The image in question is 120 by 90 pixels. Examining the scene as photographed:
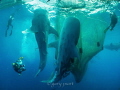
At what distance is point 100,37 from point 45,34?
6.43ft

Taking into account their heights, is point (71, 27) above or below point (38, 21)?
above

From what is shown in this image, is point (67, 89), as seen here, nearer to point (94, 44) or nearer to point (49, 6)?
point (49, 6)

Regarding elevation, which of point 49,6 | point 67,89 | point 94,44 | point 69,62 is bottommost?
point 67,89

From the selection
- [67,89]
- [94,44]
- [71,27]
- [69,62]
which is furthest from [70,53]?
[67,89]

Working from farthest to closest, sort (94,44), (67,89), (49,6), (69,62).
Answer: (67,89), (49,6), (94,44), (69,62)

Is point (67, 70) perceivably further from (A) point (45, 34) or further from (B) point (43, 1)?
(B) point (43, 1)

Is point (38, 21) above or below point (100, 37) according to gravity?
above

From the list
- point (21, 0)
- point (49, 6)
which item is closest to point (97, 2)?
point (49, 6)

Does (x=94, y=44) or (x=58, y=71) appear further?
(x=94, y=44)

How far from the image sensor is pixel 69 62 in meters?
2.92

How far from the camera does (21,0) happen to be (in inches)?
614

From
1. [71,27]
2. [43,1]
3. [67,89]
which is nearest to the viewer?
[71,27]

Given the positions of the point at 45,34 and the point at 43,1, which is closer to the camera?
the point at 45,34

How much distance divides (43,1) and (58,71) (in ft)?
43.3
